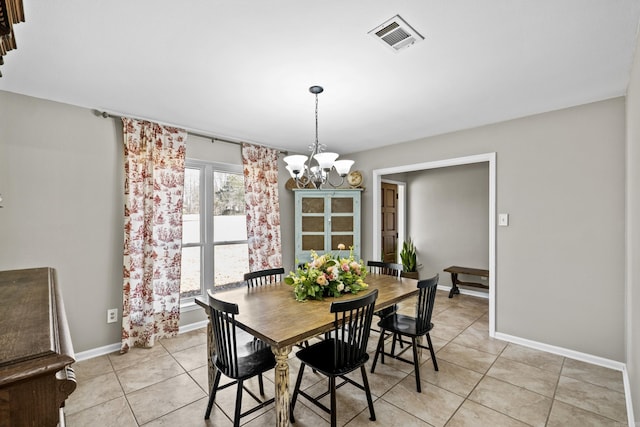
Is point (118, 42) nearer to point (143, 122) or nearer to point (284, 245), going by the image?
point (143, 122)

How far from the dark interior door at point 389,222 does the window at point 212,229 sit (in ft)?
8.42

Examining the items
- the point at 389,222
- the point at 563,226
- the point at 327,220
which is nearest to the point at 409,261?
the point at 389,222

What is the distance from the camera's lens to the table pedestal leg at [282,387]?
1.59 metres

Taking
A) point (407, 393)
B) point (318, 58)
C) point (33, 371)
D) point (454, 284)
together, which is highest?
point (318, 58)

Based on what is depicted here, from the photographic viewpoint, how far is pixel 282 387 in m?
1.62

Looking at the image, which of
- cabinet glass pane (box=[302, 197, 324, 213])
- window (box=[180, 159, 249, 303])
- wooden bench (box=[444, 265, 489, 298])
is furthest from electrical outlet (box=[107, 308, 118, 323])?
wooden bench (box=[444, 265, 489, 298])

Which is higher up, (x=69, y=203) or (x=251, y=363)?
(x=69, y=203)

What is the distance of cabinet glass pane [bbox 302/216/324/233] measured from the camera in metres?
4.48

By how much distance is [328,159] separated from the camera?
2486mm

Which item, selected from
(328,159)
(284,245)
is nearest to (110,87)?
(328,159)

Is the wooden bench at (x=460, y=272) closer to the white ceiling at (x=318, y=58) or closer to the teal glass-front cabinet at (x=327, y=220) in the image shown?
the teal glass-front cabinet at (x=327, y=220)

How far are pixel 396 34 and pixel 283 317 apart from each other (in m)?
1.86

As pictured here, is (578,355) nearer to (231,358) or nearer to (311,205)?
(231,358)

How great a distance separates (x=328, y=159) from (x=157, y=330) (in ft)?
8.75
